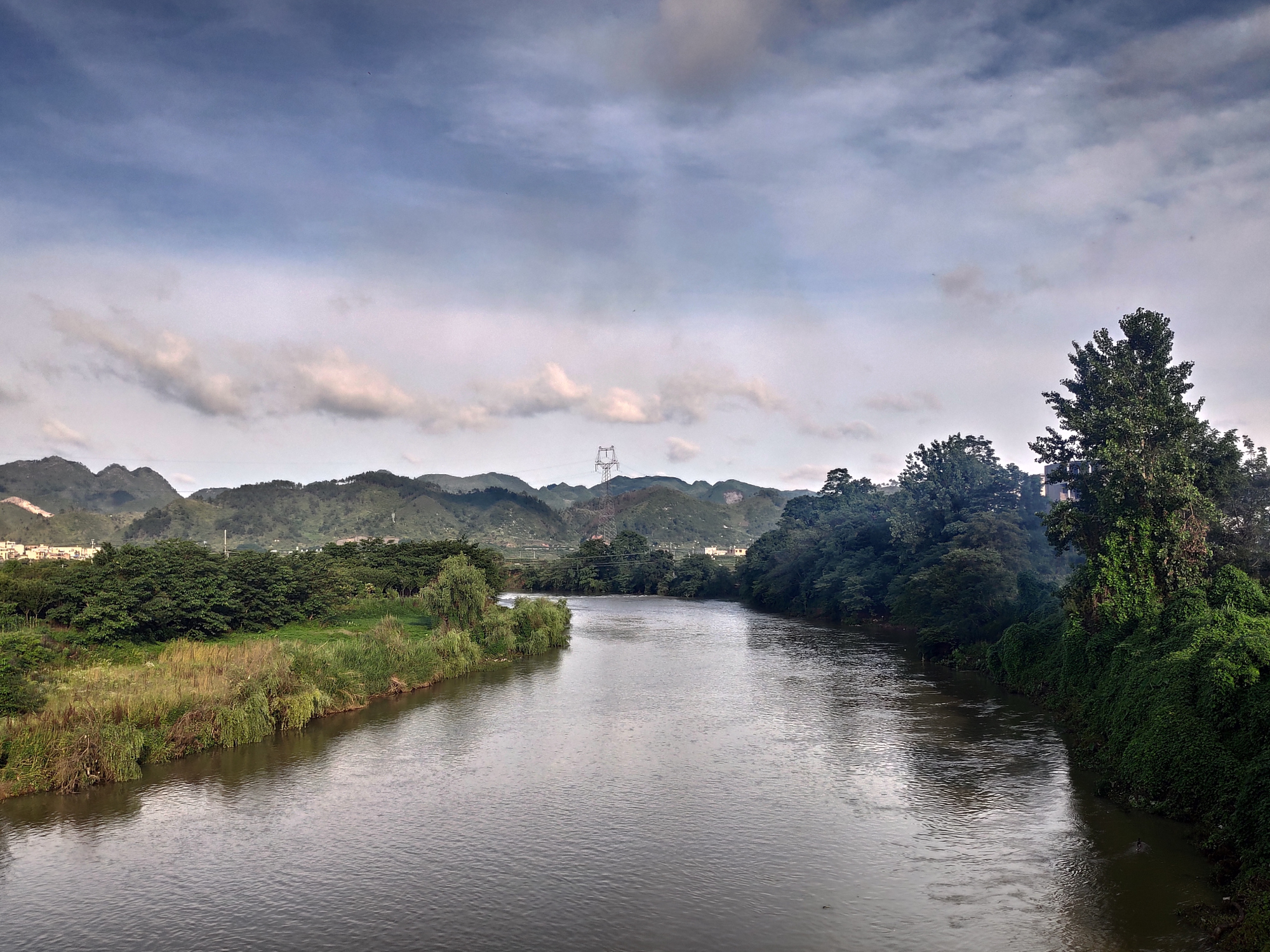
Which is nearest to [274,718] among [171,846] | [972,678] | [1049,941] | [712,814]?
[171,846]

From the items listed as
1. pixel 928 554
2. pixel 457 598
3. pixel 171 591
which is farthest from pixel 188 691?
pixel 928 554

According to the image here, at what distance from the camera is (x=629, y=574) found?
13488 cm

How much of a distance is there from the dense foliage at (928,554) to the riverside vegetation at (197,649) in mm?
29590

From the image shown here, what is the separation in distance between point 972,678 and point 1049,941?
112 feet

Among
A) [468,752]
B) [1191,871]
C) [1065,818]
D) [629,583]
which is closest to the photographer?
[1191,871]

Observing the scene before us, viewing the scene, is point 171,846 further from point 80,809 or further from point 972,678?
point 972,678

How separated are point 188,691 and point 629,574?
347 feet

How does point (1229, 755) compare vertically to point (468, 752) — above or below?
above

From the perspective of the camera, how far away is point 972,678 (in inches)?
1911

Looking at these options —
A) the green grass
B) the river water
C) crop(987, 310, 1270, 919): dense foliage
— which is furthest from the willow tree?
the green grass

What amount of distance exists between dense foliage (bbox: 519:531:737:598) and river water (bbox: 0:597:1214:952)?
88.1m

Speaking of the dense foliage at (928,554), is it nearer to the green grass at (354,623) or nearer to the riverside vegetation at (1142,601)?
the riverside vegetation at (1142,601)

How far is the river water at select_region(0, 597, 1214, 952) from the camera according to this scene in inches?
690

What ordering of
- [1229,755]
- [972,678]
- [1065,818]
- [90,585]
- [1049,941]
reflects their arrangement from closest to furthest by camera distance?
[1049,941] < [1229,755] < [1065,818] < [90,585] < [972,678]
